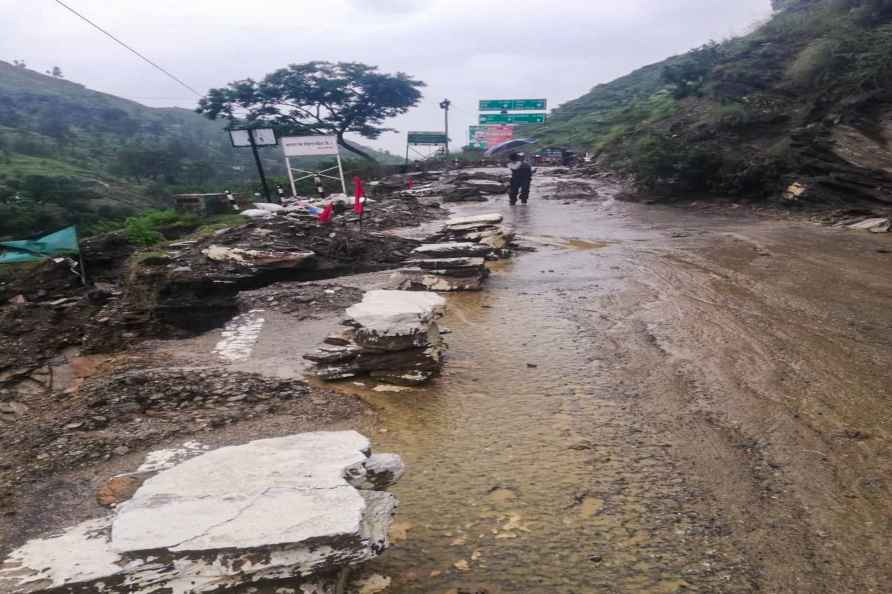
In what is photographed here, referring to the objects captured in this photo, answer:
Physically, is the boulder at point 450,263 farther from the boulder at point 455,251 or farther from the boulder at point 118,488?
the boulder at point 118,488

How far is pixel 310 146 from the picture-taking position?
47.6ft

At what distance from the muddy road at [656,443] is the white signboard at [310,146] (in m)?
10.4

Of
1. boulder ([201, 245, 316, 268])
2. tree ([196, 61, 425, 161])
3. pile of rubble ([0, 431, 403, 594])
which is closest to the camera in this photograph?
pile of rubble ([0, 431, 403, 594])

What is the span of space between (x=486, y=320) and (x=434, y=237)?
397 cm

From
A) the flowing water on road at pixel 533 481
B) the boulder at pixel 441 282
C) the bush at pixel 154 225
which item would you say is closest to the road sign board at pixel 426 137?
the bush at pixel 154 225

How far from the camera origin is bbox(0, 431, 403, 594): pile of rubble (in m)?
1.44

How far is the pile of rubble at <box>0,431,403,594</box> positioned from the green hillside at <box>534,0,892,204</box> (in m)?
12.0

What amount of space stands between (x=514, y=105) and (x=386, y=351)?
1294 inches

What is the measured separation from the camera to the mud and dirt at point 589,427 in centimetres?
205

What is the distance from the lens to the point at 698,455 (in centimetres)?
278

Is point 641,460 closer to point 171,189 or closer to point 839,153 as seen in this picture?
point 839,153

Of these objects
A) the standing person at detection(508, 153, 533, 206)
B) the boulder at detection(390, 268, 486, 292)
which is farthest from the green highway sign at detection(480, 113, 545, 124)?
the boulder at detection(390, 268, 486, 292)

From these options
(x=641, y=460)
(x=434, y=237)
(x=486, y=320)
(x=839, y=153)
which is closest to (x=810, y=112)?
(x=839, y=153)

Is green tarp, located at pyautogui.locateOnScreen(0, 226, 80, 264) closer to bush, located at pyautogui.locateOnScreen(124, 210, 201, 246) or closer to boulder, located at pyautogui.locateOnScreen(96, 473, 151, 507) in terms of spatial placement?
bush, located at pyautogui.locateOnScreen(124, 210, 201, 246)
